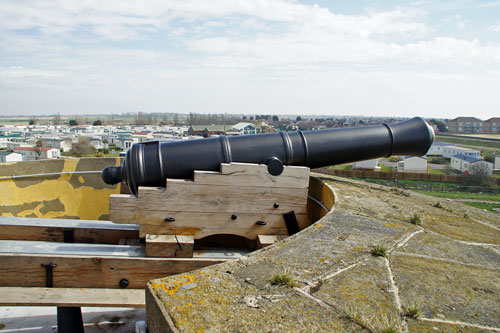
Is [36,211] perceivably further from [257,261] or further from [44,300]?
[257,261]

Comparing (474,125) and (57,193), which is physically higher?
(474,125)

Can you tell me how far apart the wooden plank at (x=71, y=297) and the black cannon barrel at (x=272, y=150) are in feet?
3.86

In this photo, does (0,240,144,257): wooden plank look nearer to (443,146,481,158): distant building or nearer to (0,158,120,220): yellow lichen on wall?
(0,158,120,220): yellow lichen on wall

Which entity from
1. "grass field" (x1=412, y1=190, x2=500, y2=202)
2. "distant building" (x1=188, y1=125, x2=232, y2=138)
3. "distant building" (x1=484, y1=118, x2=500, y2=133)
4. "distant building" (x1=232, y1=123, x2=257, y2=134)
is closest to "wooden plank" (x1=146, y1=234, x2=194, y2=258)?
"grass field" (x1=412, y1=190, x2=500, y2=202)

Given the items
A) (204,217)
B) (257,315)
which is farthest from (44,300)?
(257,315)

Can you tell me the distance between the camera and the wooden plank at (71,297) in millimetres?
2801

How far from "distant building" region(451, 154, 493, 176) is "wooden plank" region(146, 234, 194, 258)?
38.6 metres

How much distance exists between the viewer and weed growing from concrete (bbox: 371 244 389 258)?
8.23ft

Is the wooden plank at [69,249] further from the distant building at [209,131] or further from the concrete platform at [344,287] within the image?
the distant building at [209,131]

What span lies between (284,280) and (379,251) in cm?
82

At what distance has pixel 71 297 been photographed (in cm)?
288

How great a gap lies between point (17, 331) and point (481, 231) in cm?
561

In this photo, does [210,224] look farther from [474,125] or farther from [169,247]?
[474,125]

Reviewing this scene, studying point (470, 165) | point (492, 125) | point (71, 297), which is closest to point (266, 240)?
point (71, 297)
